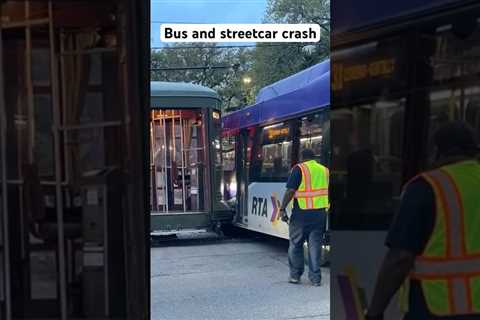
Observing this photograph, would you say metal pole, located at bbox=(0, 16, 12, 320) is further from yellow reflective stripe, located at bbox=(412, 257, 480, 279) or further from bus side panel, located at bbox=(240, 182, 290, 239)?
bus side panel, located at bbox=(240, 182, 290, 239)

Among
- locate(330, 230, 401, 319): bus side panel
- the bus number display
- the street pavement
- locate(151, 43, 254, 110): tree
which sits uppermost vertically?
locate(151, 43, 254, 110): tree

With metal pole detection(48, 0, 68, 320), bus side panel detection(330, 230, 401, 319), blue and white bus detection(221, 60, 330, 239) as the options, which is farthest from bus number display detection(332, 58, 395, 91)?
blue and white bus detection(221, 60, 330, 239)

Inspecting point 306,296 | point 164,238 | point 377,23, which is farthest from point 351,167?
point 164,238

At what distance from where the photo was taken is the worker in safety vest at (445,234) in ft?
8.84

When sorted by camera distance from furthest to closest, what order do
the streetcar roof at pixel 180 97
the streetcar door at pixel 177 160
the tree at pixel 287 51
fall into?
1. the tree at pixel 287 51
2. the streetcar door at pixel 177 160
3. the streetcar roof at pixel 180 97

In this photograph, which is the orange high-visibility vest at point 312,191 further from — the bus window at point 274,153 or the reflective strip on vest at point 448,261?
the reflective strip on vest at point 448,261

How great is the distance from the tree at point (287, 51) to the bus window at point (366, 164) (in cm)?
2567

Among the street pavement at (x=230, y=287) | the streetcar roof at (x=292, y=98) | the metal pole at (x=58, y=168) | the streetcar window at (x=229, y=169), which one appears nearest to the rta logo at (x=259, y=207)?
the street pavement at (x=230, y=287)

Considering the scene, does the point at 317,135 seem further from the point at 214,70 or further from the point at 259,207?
the point at 214,70

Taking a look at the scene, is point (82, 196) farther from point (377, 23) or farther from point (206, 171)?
point (206, 171)

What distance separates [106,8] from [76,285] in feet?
4.47

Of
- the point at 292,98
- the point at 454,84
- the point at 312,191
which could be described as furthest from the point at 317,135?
the point at 454,84

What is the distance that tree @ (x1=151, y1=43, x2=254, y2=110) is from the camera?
36.2m

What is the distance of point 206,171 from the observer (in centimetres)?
1255
